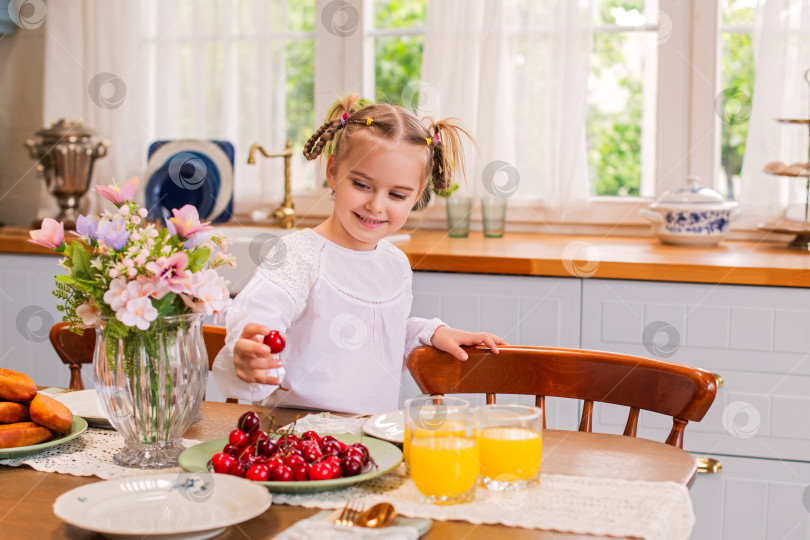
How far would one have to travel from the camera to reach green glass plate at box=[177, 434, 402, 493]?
80 centimetres

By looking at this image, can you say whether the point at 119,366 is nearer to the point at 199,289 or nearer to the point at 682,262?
the point at 199,289

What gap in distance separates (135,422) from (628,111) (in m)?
1.91

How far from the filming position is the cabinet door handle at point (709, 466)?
6.03 ft

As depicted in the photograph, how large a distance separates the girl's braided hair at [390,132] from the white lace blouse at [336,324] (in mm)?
158

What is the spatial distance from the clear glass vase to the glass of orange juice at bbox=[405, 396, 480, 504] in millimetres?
244

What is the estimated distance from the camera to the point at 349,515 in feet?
2.41

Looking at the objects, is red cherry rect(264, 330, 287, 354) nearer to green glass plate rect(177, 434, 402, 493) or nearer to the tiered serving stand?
green glass plate rect(177, 434, 402, 493)

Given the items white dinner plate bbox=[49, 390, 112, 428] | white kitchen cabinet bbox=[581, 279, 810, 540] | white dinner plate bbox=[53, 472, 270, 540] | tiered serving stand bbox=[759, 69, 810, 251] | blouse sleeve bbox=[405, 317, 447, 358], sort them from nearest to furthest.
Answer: white dinner plate bbox=[53, 472, 270, 540], white dinner plate bbox=[49, 390, 112, 428], blouse sleeve bbox=[405, 317, 447, 358], white kitchen cabinet bbox=[581, 279, 810, 540], tiered serving stand bbox=[759, 69, 810, 251]

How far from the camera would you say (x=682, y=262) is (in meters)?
1.86

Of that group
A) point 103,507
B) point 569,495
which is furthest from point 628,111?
point 103,507

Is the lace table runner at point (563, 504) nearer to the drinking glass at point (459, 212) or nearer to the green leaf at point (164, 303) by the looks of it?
the green leaf at point (164, 303)

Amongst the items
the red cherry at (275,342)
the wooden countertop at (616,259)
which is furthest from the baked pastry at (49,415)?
the wooden countertop at (616,259)

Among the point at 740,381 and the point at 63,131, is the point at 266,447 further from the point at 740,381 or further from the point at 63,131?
the point at 63,131

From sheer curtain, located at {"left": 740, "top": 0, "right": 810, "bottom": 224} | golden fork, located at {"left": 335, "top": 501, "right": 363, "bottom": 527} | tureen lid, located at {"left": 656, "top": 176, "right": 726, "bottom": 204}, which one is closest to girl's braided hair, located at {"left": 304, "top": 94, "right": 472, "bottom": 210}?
golden fork, located at {"left": 335, "top": 501, "right": 363, "bottom": 527}
